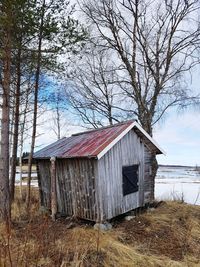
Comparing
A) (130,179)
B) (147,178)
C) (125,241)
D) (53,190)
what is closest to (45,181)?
(53,190)

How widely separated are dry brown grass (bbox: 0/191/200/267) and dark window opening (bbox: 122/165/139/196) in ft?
3.50

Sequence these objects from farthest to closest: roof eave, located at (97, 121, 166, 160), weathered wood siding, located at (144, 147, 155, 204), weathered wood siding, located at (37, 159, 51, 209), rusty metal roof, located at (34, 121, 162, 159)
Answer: weathered wood siding, located at (37, 159, 51, 209), weathered wood siding, located at (144, 147, 155, 204), rusty metal roof, located at (34, 121, 162, 159), roof eave, located at (97, 121, 166, 160)

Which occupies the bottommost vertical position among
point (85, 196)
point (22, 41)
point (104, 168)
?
point (85, 196)

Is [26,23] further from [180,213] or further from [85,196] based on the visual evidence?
[180,213]

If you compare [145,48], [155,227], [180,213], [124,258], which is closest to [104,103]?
[145,48]

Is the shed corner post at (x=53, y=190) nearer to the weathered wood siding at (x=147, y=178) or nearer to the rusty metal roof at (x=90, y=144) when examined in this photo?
the rusty metal roof at (x=90, y=144)

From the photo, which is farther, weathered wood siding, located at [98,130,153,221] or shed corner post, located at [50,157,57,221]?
shed corner post, located at [50,157,57,221]

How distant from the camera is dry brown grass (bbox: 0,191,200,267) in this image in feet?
23.1

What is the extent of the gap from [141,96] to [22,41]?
799 cm

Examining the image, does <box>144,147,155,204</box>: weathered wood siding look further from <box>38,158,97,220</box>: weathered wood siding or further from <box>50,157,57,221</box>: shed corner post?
<box>50,157,57,221</box>: shed corner post

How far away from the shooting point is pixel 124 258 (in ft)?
26.8

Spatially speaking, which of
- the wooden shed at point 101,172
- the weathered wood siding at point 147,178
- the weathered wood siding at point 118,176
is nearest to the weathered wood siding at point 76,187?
the wooden shed at point 101,172

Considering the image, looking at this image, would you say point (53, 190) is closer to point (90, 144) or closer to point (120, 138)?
point (90, 144)

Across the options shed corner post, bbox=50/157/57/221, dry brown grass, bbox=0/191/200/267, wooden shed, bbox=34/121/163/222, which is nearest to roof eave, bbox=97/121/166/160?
wooden shed, bbox=34/121/163/222
